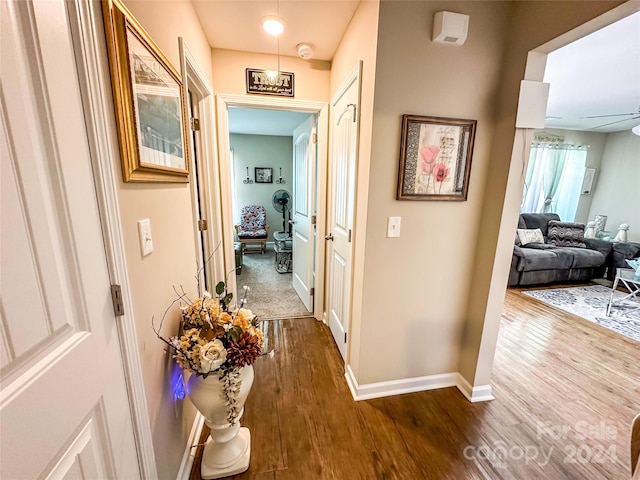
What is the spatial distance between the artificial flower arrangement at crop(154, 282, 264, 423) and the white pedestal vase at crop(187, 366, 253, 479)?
4 centimetres

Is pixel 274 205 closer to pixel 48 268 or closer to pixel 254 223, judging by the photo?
pixel 254 223

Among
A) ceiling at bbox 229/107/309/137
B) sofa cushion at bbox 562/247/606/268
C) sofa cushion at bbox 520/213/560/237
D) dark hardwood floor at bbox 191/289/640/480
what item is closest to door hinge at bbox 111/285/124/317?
dark hardwood floor at bbox 191/289/640/480

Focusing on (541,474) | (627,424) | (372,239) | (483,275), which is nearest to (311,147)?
(372,239)

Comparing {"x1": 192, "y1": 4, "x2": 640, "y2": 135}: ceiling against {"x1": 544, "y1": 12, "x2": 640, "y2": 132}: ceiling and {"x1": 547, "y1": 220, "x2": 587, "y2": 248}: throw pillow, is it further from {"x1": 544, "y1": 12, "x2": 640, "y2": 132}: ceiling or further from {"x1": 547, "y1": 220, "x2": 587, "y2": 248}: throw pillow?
{"x1": 547, "y1": 220, "x2": 587, "y2": 248}: throw pillow

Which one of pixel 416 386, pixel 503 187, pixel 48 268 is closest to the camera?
pixel 48 268

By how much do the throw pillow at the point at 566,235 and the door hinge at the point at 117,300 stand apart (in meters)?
5.75

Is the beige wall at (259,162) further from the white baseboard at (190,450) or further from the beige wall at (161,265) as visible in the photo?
the white baseboard at (190,450)

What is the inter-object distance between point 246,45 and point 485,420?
122 inches

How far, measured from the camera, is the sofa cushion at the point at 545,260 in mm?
3736

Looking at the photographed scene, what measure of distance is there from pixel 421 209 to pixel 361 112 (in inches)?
27.0

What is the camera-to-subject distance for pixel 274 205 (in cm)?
561

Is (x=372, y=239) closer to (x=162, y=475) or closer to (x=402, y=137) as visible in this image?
(x=402, y=137)

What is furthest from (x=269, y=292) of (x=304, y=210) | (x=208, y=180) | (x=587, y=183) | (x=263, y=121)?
(x=587, y=183)

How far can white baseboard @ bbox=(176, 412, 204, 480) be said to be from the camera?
1231 millimetres
